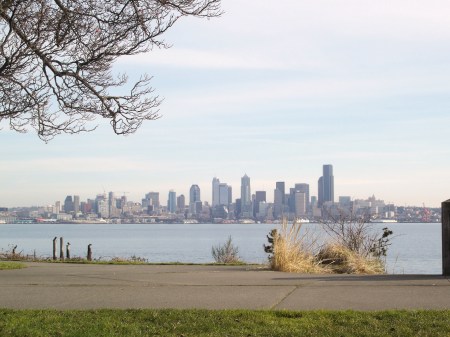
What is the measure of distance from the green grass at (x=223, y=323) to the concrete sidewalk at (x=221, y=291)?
784mm

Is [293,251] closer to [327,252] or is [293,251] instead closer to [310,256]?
[310,256]

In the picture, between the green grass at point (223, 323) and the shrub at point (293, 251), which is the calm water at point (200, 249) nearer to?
the shrub at point (293, 251)

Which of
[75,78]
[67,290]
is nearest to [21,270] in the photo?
[67,290]

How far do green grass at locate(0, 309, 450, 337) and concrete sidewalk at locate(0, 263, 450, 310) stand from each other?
784 mm

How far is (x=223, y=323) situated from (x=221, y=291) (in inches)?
121

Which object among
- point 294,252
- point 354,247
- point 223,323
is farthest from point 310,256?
point 223,323

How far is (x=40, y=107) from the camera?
1252 cm

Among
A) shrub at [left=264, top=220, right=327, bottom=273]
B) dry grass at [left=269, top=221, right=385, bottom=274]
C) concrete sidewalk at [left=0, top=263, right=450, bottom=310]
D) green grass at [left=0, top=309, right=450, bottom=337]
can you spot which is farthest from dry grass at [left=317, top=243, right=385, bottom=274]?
green grass at [left=0, top=309, right=450, bottom=337]

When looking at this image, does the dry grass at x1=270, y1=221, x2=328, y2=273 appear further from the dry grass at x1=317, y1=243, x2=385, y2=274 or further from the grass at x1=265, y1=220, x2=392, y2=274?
the dry grass at x1=317, y1=243, x2=385, y2=274

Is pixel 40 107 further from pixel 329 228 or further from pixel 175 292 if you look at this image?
pixel 329 228

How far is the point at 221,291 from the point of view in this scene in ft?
36.4

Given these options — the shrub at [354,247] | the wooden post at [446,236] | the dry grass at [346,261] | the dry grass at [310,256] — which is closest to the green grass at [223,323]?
→ the wooden post at [446,236]

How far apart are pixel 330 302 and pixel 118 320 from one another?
9.81ft

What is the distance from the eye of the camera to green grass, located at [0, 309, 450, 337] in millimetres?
7660
